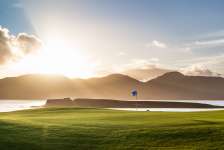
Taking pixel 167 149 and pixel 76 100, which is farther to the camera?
pixel 76 100

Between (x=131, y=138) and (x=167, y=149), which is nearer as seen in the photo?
(x=167, y=149)

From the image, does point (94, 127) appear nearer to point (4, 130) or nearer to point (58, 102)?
point (4, 130)

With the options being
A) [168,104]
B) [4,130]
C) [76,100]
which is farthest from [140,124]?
[76,100]

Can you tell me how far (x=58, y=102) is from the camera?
173 metres

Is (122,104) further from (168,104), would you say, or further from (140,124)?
(140,124)

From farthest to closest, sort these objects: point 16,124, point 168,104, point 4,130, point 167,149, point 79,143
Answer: point 168,104
point 16,124
point 4,130
point 79,143
point 167,149

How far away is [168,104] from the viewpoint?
16462 cm

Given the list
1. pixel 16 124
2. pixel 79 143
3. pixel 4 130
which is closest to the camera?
pixel 79 143

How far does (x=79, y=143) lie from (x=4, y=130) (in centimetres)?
802

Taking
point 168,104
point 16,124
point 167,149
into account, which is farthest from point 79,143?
point 168,104

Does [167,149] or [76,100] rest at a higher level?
[76,100]

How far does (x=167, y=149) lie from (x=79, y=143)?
707 centimetres

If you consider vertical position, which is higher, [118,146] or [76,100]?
[76,100]

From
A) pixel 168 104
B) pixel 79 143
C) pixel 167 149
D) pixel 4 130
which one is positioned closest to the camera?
pixel 167 149
